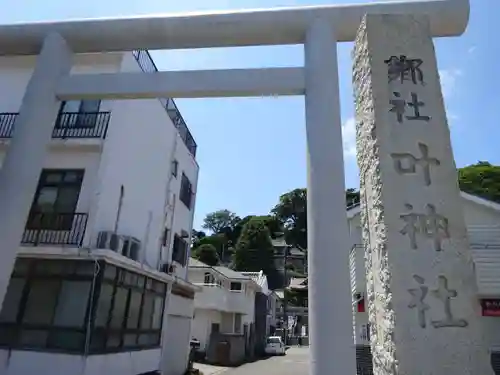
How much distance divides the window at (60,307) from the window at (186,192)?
16.6ft

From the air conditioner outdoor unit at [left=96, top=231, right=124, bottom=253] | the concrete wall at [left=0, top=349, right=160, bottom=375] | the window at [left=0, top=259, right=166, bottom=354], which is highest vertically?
the air conditioner outdoor unit at [left=96, top=231, right=124, bottom=253]

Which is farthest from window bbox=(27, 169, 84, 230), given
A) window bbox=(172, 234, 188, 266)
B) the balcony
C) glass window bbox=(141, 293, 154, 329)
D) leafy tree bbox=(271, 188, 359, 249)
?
leafy tree bbox=(271, 188, 359, 249)

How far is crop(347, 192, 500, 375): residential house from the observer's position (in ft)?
31.3

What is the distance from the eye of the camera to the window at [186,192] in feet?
43.5

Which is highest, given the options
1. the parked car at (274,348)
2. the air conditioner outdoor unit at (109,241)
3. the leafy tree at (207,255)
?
the leafy tree at (207,255)

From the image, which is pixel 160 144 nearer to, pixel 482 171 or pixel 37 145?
pixel 37 145

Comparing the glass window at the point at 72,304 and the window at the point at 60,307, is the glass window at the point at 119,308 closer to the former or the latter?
the window at the point at 60,307

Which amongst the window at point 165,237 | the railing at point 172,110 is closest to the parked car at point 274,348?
the railing at point 172,110

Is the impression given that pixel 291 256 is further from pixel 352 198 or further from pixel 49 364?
pixel 49 364

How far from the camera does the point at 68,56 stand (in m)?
4.80

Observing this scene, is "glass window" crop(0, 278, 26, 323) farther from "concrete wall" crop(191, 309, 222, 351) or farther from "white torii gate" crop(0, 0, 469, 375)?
"concrete wall" crop(191, 309, 222, 351)

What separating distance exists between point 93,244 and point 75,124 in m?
2.83

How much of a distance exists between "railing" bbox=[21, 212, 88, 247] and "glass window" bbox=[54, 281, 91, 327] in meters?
0.83

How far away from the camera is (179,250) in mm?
13117
